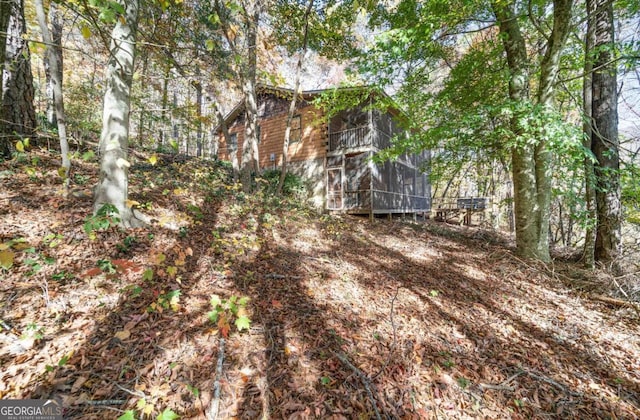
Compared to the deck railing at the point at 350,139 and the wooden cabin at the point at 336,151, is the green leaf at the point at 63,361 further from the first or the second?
the deck railing at the point at 350,139

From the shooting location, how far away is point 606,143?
500 centimetres

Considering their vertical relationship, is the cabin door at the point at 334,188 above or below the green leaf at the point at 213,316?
above

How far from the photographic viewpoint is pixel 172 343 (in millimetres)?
2119

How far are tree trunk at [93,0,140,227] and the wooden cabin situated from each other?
8.52m

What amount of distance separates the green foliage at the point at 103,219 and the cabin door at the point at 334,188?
1023cm

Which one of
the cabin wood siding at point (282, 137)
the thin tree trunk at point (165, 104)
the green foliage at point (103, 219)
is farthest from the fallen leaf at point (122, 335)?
the cabin wood siding at point (282, 137)

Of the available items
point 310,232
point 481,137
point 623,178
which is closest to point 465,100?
point 481,137

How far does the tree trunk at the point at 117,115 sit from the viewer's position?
11.0ft

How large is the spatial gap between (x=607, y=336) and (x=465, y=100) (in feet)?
19.7

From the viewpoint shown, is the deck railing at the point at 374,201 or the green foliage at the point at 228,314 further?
the deck railing at the point at 374,201

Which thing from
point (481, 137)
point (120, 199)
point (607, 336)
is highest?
point (481, 137)

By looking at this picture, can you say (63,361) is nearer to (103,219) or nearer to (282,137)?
(103,219)

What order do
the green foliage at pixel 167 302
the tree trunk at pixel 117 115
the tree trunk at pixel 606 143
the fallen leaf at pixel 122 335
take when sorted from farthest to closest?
the tree trunk at pixel 606 143
the tree trunk at pixel 117 115
the green foliage at pixel 167 302
the fallen leaf at pixel 122 335

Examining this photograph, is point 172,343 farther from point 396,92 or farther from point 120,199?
point 396,92
